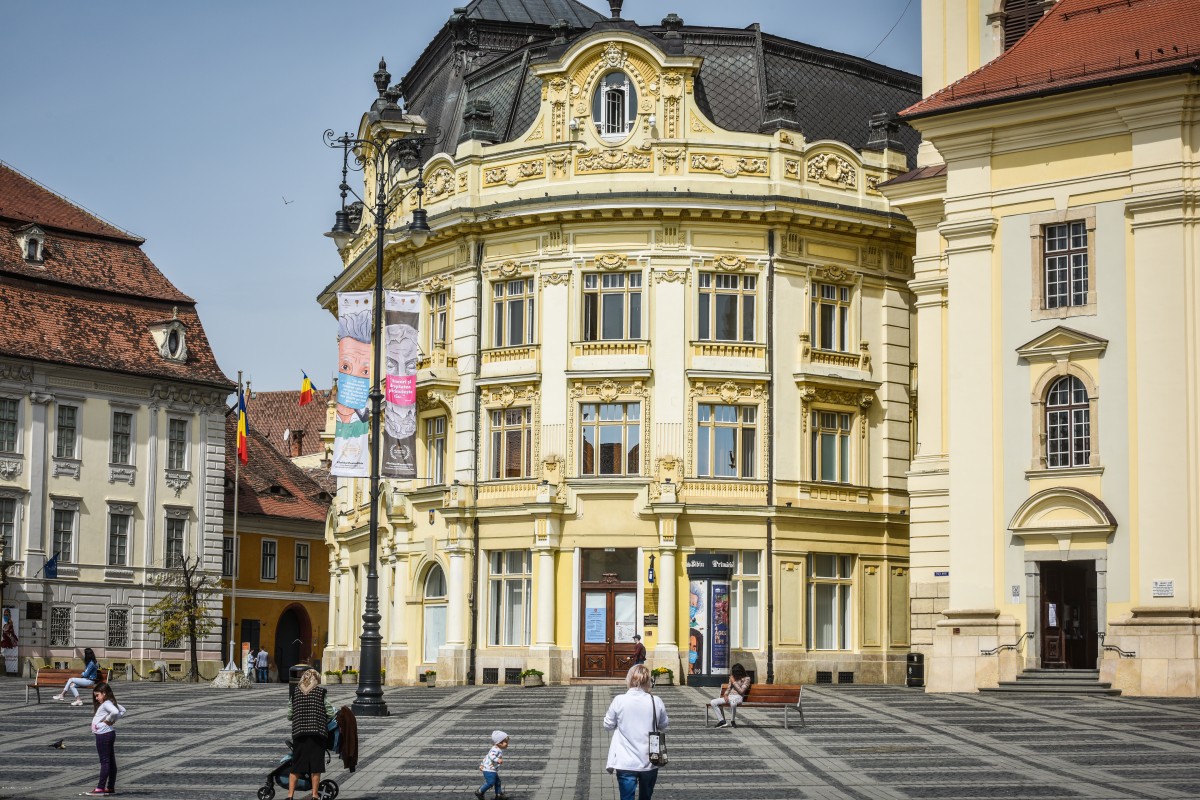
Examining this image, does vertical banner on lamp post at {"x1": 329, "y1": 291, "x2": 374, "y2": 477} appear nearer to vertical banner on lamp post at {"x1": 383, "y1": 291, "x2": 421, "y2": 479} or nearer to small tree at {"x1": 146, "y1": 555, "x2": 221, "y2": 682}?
vertical banner on lamp post at {"x1": 383, "y1": 291, "x2": 421, "y2": 479}

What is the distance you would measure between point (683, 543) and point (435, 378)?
911 centimetres

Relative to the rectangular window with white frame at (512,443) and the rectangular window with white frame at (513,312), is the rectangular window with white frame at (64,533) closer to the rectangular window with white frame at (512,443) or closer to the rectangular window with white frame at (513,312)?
the rectangular window with white frame at (512,443)

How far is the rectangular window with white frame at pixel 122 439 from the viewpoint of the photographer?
6856 cm

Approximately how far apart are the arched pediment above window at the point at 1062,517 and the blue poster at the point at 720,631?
12971 mm

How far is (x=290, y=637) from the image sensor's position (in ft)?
275

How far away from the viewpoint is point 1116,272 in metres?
40.0

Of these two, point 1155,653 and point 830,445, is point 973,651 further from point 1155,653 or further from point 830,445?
point 830,445

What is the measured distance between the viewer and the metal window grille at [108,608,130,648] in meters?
67.5

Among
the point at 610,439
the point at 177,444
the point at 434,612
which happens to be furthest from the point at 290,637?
the point at 610,439

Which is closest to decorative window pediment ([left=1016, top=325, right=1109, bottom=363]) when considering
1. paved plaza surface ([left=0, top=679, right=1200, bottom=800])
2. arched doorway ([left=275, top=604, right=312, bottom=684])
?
paved plaza surface ([left=0, top=679, right=1200, bottom=800])

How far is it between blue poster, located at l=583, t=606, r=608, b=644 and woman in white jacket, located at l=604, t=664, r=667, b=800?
34.2 m

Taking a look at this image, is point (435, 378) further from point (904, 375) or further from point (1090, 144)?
point (1090, 144)

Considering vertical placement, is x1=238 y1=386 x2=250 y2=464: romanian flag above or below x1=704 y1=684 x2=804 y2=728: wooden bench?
above

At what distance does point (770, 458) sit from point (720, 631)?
5.26 metres
